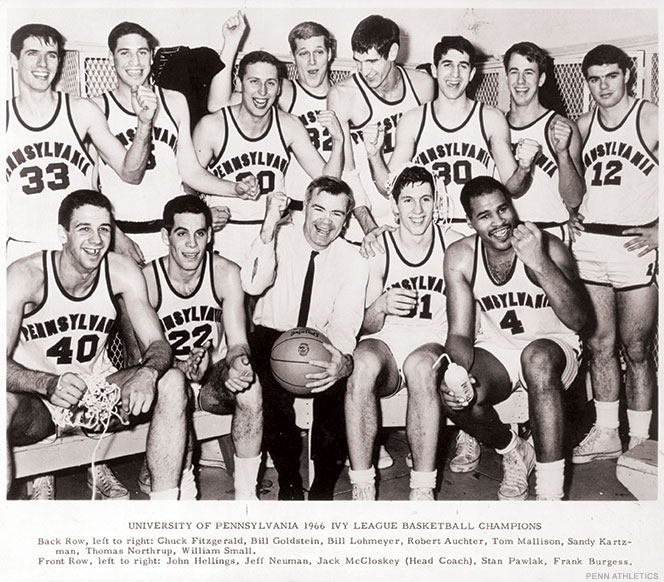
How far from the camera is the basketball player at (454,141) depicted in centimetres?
250

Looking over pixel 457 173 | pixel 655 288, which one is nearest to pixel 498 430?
pixel 655 288

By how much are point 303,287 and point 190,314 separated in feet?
1.22

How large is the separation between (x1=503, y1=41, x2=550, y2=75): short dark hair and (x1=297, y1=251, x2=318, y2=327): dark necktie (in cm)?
90

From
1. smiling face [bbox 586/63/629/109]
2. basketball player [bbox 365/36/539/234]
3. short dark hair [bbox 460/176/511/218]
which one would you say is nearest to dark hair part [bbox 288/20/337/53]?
basketball player [bbox 365/36/539/234]

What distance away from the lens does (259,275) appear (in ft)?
8.07

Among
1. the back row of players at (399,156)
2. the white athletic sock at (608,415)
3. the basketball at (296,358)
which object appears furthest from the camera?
the white athletic sock at (608,415)

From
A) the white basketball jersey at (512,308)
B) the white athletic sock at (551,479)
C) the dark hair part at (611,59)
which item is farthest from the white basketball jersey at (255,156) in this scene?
the white athletic sock at (551,479)

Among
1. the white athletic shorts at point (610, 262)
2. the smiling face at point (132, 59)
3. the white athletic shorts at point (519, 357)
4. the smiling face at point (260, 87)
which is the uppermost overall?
the smiling face at point (132, 59)

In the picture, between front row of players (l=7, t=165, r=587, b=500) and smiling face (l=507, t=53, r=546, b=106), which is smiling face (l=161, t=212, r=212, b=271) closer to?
front row of players (l=7, t=165, r=587, b=500)

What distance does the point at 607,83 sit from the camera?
8.25 ft

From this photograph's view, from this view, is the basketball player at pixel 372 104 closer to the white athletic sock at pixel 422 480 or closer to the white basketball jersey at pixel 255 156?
the white basketball jersey at pixel 255 156

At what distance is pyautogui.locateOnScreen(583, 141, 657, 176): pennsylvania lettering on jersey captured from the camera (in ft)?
8.12

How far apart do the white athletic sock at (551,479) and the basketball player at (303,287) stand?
0.63 m

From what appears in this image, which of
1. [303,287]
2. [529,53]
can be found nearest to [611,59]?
[529,53]
